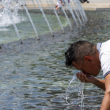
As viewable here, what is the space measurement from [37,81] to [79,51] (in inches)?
116

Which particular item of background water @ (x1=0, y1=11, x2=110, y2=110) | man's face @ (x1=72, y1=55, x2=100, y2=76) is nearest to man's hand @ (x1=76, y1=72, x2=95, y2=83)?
man's face @ (x1=72, y1=55, x2=100, y2=76)

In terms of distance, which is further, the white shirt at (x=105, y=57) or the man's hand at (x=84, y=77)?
the man's hand at (x=84, y=77)

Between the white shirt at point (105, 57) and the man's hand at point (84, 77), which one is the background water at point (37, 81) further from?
the white shirt at point (105, 57)

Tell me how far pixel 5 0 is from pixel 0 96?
1811 cm

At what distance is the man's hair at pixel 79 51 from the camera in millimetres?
3459

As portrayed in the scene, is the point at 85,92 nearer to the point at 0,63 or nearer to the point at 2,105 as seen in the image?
the point at 2,105

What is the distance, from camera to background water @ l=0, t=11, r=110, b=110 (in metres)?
5.04

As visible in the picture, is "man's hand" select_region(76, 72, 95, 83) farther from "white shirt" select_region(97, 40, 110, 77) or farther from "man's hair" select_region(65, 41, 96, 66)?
"white shirt" select_region(97, 40, 110, 77)

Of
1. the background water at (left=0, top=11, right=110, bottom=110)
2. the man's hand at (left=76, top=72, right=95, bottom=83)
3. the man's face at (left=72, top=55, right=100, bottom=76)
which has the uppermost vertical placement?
the man's face at (left=72, top=55, right=100, bottom=76)

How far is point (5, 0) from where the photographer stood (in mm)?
22672

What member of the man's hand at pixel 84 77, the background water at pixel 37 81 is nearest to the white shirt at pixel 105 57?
the man's hand at pixel 84 77

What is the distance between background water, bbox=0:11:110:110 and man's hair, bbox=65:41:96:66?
5.01 feet

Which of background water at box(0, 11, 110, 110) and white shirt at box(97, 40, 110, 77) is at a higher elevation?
white shirt at box(97, 40, 110, 77)

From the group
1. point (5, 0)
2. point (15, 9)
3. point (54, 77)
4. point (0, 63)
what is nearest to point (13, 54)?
point (0, 63)
